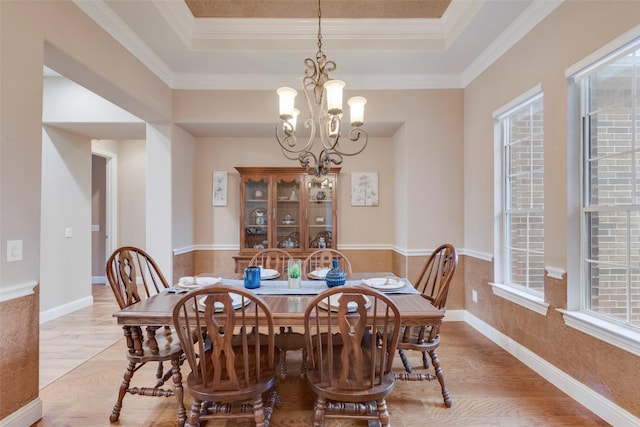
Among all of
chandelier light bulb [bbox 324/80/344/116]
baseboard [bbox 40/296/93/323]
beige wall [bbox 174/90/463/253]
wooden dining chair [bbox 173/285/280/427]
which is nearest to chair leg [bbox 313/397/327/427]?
wooden dining chair [bbox 173/285/280/427]

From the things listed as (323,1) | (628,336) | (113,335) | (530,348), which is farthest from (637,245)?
(113,335)

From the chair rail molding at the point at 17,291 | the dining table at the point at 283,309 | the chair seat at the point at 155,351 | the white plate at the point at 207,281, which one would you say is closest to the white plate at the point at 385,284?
the dining table at the point at 283,309

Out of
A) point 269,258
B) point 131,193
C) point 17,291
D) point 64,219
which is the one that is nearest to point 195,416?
point 17,291

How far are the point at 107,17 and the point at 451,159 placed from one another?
346cm

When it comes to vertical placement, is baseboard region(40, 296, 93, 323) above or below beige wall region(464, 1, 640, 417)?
below

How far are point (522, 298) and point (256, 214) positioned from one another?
292 cm

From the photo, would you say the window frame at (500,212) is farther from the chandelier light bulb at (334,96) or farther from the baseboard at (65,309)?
the baseboard at (65,309)

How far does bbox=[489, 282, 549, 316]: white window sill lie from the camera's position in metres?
2.35

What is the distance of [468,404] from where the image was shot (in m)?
2.03

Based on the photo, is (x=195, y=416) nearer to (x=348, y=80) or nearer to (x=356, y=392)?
(x=356, y=392)

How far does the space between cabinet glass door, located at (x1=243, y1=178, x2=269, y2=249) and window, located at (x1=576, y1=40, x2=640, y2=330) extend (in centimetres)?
308

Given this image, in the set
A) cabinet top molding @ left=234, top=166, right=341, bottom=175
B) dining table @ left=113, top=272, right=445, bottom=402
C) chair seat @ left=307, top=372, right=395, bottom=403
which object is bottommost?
chair seat @ left=307, top=372, right=395, bottom=403

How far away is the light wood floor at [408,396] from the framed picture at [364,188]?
6.40 ft

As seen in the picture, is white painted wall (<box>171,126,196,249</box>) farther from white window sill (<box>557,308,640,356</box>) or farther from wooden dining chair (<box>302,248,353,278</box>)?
white window sill (<box>557,308,640,356</box>)
